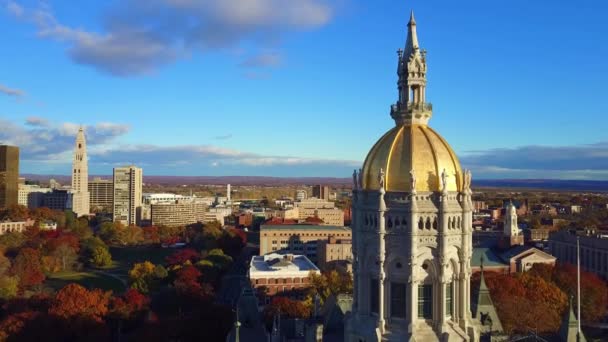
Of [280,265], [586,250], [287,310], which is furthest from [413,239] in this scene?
[586,250]

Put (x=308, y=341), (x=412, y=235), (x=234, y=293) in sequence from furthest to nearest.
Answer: (x=234, y=293) → (x=308, y=341) → (x=412, y=235)

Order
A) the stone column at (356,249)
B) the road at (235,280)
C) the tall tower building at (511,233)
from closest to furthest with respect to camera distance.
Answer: the stone column at (356,249) → the road at (235,280) → the tall tower building at (511,233)

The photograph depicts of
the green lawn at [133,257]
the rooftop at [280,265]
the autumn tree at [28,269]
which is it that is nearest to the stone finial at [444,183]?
the rooftop at [280,265]

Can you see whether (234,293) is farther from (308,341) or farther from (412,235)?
(412,235)

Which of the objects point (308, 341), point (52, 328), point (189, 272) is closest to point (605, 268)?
point (189, 272)

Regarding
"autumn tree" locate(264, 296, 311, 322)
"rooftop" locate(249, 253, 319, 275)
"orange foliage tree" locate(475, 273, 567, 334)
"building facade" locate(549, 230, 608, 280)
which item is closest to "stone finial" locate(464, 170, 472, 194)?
"orange foliage tree" locate(475, 273, 567, 334)

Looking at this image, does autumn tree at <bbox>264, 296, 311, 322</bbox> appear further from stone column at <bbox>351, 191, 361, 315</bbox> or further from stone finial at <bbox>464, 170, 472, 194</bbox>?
stone finial at <bbox>464, 170, 472, 194</bbox>

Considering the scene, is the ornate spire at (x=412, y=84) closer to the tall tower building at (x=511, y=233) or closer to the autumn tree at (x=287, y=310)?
the autumn tree at (x=287, y=310)
